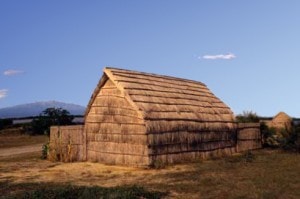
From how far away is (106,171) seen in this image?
55.9ft

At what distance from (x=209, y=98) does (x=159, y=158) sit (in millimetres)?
8220

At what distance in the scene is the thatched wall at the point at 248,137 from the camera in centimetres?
2419

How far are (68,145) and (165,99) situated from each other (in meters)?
4.96

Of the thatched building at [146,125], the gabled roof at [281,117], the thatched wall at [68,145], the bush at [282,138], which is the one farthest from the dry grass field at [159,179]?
the gabled roof at [281,117]

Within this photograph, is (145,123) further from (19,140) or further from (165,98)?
(19,140)

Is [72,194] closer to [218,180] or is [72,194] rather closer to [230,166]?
[218,180]

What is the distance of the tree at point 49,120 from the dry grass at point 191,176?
1658 centimetres

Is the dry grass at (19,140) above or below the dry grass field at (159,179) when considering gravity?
above

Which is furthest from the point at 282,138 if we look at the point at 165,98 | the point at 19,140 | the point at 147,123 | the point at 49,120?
the point at 49,120

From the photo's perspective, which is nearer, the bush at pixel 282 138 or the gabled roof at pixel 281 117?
the bush at pixel 282 138

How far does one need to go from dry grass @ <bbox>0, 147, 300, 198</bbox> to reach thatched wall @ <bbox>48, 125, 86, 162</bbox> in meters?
0.78

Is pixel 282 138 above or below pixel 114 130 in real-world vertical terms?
below

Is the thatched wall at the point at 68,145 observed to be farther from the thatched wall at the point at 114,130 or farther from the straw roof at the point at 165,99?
the straw roof at the point at 165,99

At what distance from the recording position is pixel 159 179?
14633 mm
